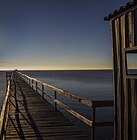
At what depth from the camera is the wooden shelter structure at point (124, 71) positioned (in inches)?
153

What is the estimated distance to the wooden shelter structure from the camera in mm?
3881

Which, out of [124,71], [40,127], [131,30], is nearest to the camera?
[131,30]

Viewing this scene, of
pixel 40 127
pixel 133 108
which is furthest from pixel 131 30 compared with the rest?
pixel 40 127

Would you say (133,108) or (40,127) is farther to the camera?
(40,127)

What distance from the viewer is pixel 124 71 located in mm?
4215

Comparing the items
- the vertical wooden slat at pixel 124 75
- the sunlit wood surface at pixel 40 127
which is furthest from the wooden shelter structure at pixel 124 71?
the sunlit wood surface at pixel 40 127

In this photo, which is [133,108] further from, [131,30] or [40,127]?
[40,127]

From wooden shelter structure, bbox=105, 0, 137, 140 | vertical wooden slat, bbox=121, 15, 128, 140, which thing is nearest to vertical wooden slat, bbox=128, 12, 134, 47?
wooden shelter structure, bbox=105, 0, 137, 140

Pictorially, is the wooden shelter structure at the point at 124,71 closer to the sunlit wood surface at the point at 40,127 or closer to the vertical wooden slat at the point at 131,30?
the vertical wooden slat at the point at 131,30

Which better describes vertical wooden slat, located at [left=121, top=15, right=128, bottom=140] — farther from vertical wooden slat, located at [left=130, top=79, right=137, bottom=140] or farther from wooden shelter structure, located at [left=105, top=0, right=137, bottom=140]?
vertical wooden slat, located at [left=130, top=79, right=137, bottom=140]

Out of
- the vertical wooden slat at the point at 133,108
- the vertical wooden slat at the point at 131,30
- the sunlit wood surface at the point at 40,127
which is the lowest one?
the sunlit wood surface at the point at 40,127

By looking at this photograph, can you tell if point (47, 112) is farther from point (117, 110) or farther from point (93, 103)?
point (117, 110)

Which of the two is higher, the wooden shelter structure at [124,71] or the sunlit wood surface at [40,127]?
the wooden shelter structure at [124,71]

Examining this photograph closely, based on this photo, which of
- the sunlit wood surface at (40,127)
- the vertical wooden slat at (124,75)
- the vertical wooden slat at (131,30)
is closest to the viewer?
the vertical wooden slat at (131,30)
